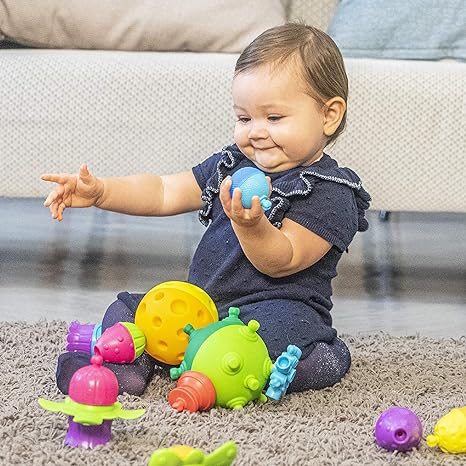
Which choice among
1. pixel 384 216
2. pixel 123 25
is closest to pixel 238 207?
pixel 123 25

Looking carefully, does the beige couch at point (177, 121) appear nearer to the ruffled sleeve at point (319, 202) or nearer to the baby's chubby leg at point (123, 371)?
the ruffled sleeve at point (319, 202)

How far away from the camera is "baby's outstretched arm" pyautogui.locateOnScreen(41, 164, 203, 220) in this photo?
1.38m

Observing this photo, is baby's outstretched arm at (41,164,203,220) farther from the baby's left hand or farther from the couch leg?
the couch leg

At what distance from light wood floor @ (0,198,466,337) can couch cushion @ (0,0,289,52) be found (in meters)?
0.47

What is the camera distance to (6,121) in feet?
6.05

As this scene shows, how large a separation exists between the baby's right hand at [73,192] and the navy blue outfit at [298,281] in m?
0.15

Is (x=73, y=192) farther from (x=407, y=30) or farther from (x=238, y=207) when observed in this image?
(x=407, y=30)

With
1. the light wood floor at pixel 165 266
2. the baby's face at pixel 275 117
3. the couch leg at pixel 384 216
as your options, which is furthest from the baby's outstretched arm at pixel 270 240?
the couch leg at pixel 384 216

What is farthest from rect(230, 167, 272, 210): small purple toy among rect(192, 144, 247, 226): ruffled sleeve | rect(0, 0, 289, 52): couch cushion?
rect(0, 0, 289, 52): couch cushion

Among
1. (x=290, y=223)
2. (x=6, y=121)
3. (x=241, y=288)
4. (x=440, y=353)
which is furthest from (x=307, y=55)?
(x=6, y=121)

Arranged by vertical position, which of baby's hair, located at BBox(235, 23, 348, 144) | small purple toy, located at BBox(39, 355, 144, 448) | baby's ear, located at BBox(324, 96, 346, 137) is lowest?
small purple toy, located at BBox(39, 355, 144, 448)

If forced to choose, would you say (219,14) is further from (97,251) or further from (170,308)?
(170,308)

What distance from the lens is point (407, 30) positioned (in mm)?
2119

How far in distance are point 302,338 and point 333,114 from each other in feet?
1.08
